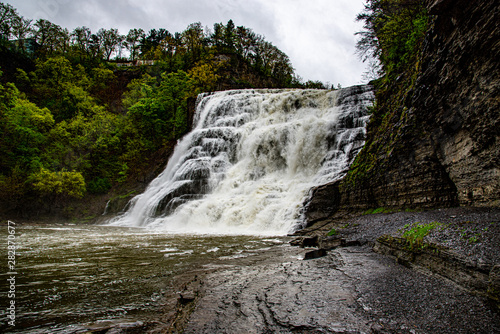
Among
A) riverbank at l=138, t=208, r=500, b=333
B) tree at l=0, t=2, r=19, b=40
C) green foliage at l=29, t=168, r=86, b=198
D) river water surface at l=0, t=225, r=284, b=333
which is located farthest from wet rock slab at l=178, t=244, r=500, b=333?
tree at l=0, t=2, r=19, b=40

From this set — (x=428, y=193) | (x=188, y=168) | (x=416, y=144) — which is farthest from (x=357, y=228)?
(x=188, y=168)

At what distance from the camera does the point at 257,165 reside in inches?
651

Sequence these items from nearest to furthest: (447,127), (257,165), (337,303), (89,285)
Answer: (337,303) < (89,285) < (447,127) < (257,165)

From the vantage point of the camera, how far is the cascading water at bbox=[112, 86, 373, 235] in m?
12.1

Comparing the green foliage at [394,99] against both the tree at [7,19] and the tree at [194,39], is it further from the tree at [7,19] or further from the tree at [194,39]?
the tree at [7,19]

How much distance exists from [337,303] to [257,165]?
46.4 feet

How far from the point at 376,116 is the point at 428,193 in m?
4.81

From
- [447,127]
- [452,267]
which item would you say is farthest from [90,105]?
[452,267]

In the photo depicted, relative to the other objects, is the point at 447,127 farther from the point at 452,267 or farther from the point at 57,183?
the point at 57,183

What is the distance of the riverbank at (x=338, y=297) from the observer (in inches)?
79.7

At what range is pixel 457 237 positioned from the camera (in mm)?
3477

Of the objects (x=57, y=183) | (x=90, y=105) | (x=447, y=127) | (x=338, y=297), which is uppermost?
(x=90, y=105)

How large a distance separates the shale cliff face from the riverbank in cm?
215

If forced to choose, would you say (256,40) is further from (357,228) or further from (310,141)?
(357,228)
